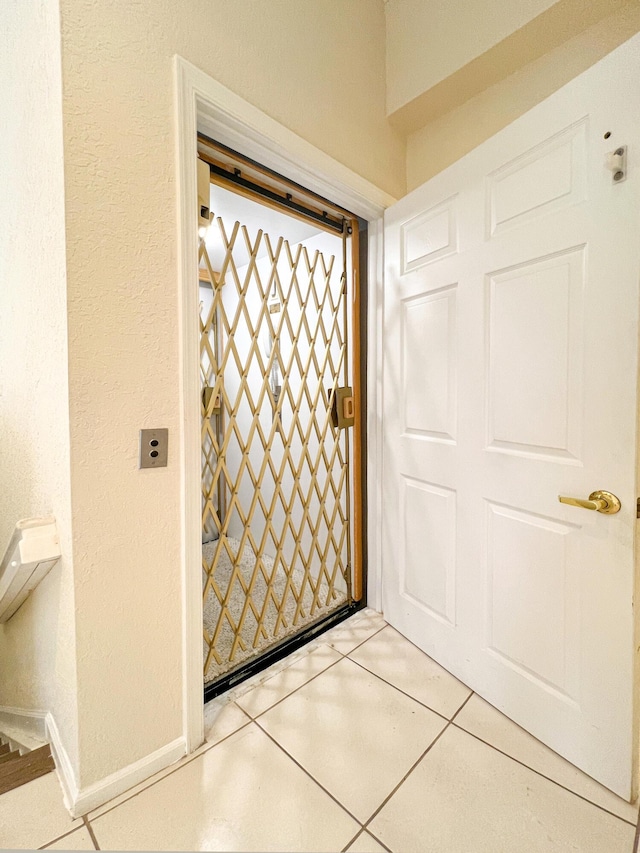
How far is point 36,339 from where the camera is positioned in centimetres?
108

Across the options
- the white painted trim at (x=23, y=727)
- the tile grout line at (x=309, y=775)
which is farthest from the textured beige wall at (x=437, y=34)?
the white painted trim at (x=23, y=727)

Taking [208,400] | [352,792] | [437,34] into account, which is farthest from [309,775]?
[437,34]

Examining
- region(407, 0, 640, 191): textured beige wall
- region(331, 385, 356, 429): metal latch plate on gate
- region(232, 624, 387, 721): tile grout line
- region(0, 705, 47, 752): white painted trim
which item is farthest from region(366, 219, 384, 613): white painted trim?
region(0, 705, 47, 752): white painted trim

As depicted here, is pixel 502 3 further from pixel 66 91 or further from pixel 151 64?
pixel 66 91

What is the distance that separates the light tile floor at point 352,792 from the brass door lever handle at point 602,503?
2.40 ft

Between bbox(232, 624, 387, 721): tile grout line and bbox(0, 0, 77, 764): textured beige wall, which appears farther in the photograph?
bbox(232, 624, 387, 721): tile grout line

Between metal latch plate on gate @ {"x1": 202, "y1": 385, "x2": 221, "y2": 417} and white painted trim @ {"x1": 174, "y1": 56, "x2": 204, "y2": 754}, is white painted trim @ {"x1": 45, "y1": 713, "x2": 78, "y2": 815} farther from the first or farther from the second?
metal latch plate on gate @ {"x1": 202, "y1": 385, "x2": 221, "y2": 417}

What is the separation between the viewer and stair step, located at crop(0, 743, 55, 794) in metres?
0.99

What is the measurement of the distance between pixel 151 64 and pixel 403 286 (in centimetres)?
104

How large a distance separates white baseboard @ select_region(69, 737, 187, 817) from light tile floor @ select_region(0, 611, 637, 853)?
0.02m

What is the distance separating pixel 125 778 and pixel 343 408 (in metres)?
→ 1.41

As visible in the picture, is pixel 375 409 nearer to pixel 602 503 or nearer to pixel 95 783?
pixel 602 503

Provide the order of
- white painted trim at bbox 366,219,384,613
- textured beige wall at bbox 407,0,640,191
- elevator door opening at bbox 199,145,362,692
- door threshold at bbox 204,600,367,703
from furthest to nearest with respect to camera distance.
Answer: white painted trim at bbox 366,219,384,613 < elevator door opening at bbox 199,145,362,692 < door threshold at bbox 204,600,367,703 < textured beige wall at bbox 407,0,640,191

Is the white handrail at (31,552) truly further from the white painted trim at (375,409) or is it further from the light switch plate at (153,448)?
the white painted trim at (375,409)
